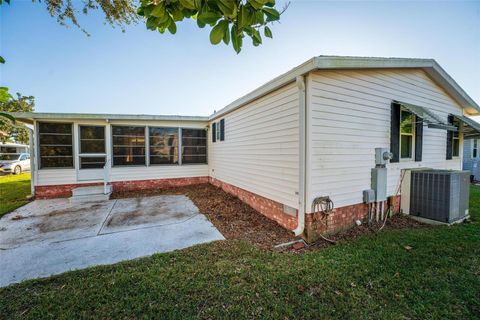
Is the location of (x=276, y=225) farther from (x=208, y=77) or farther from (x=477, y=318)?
(x=208, y=77)

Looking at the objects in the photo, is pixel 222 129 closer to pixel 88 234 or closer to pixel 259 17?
pixel 88 234

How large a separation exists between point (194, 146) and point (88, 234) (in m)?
5.87

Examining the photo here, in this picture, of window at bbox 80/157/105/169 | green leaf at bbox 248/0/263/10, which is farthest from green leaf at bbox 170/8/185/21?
window at bbox 80/157/105/169

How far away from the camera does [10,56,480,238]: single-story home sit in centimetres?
379

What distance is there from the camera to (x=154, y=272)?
2719 millimetres

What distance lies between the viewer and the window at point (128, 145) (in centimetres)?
821

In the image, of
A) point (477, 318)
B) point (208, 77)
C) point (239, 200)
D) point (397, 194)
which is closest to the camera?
point (477, 318)

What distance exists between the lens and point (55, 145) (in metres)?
7.54

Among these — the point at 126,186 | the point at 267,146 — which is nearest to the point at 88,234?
the point at 267,146

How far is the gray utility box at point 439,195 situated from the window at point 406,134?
2.07 feet

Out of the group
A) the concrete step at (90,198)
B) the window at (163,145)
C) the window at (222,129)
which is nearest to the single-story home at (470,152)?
the window at (222,129)

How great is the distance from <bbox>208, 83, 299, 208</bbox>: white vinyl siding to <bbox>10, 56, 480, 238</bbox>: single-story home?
0.03 meters

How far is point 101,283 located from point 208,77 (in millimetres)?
7993

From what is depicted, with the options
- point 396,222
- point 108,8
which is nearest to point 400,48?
point 396,222
